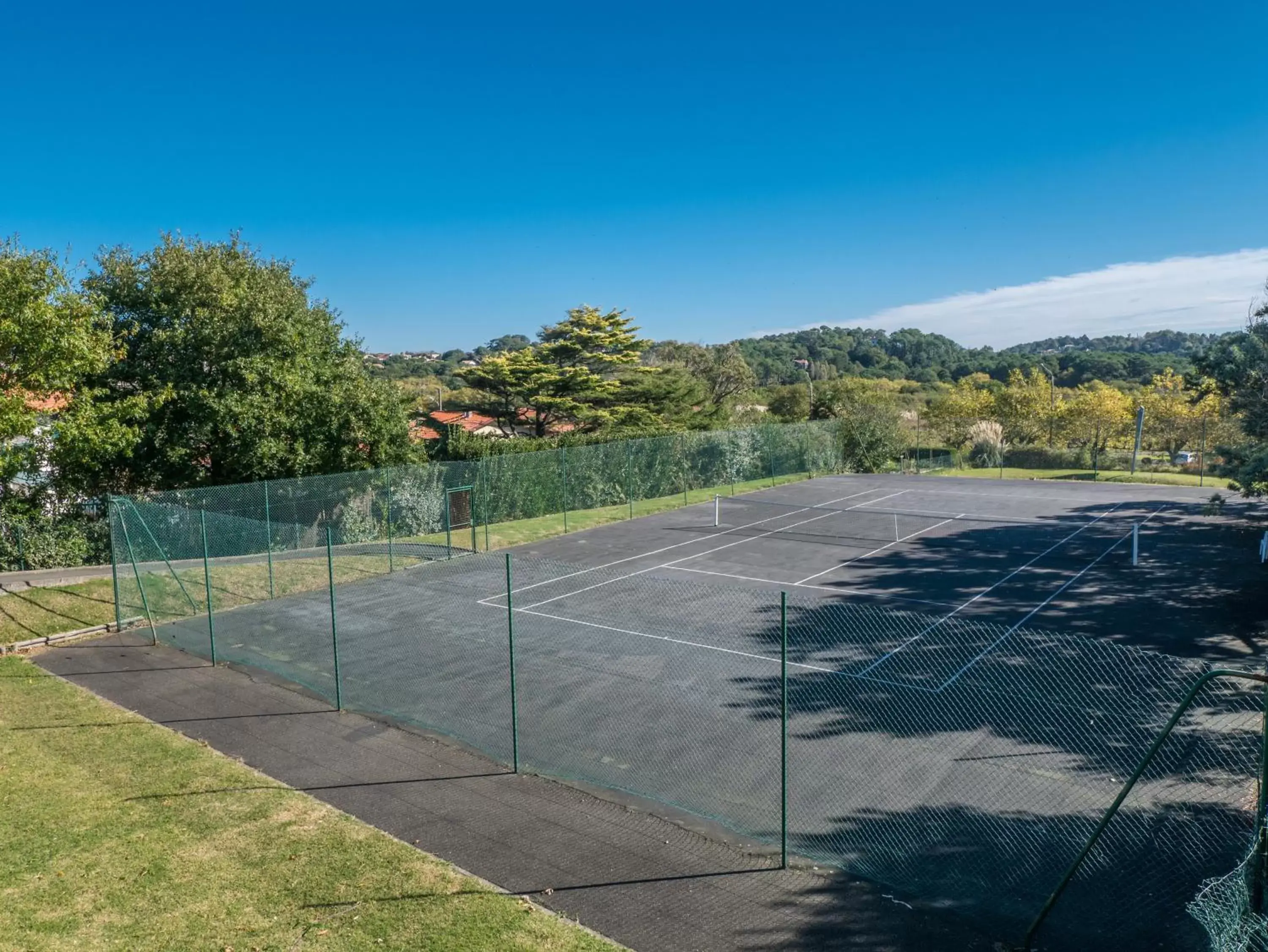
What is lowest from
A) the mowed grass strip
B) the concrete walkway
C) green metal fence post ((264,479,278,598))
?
the concrete walkway

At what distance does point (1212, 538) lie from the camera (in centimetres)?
2492

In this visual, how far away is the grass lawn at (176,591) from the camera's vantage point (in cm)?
1712

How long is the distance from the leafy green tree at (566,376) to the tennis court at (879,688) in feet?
70.7

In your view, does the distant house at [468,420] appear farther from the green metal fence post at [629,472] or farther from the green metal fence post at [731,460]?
the green metal fence post at [731,460]

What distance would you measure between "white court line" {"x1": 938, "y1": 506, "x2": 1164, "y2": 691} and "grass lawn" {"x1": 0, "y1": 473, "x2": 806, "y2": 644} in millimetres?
14758

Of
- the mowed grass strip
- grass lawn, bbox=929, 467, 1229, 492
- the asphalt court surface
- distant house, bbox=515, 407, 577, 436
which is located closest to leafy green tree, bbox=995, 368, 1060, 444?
grass lawn, bbox=929, 467, 1229, 492

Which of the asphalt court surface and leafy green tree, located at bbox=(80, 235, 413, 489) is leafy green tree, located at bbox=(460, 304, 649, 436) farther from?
leafy green tree, located at bbox=(80, 235, 413, 489)

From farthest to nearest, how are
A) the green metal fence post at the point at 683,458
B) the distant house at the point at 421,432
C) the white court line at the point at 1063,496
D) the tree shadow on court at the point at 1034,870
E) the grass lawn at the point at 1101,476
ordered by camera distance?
the grass lawn at the point at 1101,476 < the green metal fence post at the point at 683,458 < the white court line at the point at 1063,496 < the distant house at the point at 421,432 < the tree shadow on court at the point at 1034,870

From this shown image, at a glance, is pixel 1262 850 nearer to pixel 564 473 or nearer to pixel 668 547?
pixel 668 547

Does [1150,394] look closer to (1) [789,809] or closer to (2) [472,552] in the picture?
(2) [472,552]

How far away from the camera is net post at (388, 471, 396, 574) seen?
22.5m

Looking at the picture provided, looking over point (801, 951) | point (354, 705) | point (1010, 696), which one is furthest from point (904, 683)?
point (354, 705)

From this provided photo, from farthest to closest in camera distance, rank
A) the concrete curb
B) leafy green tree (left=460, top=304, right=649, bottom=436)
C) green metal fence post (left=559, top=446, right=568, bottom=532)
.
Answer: leafy green tree (left=460, top=304, right=649, bottom=436), green metal fence post (left=559, top=446, right=568, bottom=532), the concrete curb

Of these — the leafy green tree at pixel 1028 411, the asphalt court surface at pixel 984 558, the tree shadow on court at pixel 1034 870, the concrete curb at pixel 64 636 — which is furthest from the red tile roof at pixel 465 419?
the tree shadow on court at pixel 1034 870
